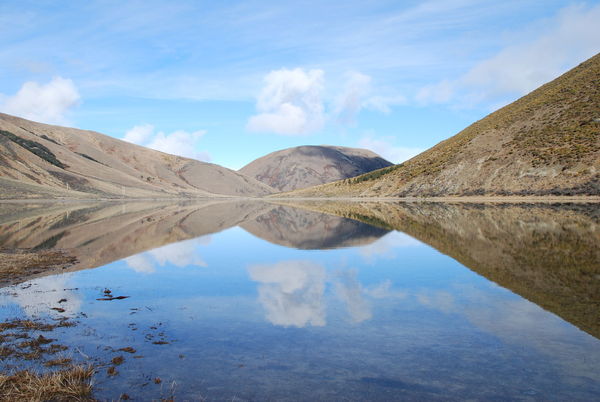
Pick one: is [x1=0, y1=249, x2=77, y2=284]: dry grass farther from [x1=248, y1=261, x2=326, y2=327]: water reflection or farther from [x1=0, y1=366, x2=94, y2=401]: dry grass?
[x1=0, y1=366, x2=94, y2=401]: dry grass

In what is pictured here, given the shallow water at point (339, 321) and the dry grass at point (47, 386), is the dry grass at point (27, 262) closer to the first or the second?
the shallow water at point (339, 321)

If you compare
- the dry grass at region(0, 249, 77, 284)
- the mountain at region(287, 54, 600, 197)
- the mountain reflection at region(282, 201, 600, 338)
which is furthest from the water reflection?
the mountain at region(287, 54, 600, 197)

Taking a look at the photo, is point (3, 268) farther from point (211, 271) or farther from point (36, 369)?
point (36, 369)

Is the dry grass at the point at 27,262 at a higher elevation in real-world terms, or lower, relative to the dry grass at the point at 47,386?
higher

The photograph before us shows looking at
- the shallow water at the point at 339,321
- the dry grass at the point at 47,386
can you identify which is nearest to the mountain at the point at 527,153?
the shallow water at the point at 339,321

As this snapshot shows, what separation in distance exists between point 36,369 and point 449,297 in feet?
36.7

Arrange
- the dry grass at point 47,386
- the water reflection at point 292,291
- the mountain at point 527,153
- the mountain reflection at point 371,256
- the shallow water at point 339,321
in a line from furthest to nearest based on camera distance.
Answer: the mountain at point 527,153 < the mountain reflection at point 371,256 < the water reflection at point 292,291 < the shallow water at point 339,321 < the dry grass at point 47,386

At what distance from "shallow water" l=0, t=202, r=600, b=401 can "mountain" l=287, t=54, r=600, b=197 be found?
64.0 meters

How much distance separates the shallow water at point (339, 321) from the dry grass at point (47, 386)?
28cm

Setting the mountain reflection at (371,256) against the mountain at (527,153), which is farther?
the mountain at (527,153)

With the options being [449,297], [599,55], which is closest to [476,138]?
[599,55]

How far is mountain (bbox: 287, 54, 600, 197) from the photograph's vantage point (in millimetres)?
78688

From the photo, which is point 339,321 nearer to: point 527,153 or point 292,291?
point 292,291

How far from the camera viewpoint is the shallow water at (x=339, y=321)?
766cm
